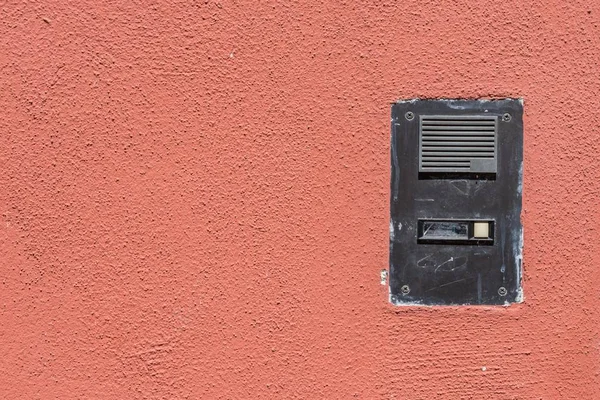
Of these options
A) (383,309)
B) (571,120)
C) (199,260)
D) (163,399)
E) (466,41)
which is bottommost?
(163,399)

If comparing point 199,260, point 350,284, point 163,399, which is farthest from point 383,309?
point 163,399

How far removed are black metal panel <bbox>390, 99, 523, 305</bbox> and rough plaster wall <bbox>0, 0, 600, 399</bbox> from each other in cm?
5

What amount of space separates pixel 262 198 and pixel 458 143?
653 millimetres

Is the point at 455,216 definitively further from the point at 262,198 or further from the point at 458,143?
the point at 262,198

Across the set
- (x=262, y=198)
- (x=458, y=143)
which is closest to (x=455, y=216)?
(x=458, y=143)

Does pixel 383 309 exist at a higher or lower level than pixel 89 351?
higher

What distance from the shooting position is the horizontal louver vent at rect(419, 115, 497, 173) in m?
1.79

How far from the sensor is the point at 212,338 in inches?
72.3

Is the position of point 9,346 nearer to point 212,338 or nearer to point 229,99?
point 212,338

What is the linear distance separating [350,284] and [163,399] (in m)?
0.73

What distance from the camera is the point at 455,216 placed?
1808 mm

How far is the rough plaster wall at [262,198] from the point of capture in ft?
5.87

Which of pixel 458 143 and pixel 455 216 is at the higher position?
pixel 458 143

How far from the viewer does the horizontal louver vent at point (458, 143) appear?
1.79 metres
